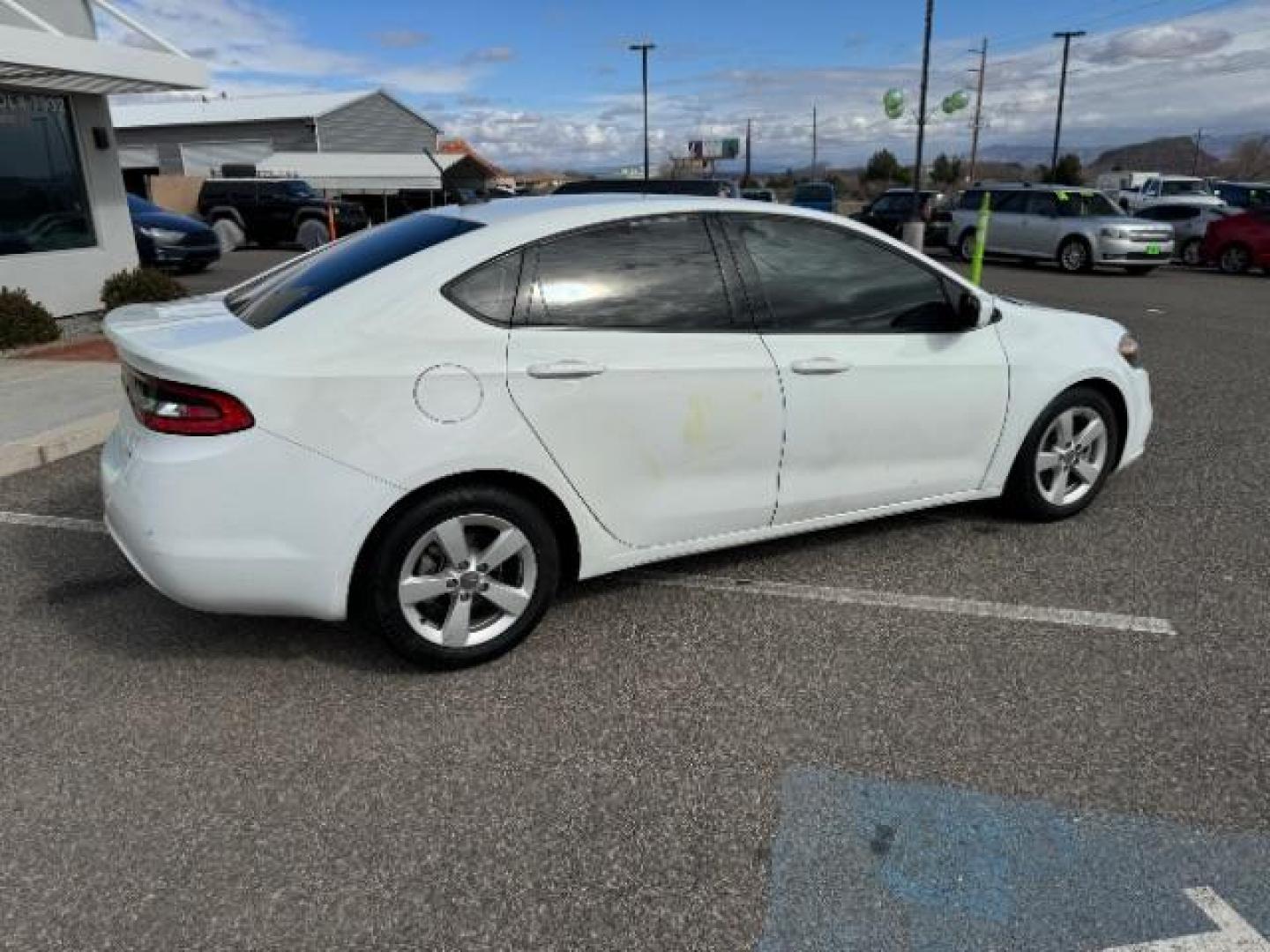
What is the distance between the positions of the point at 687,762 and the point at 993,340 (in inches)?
96.3

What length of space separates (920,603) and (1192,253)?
70.7ft

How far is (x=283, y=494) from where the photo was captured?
2994 mm

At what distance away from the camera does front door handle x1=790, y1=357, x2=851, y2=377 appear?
145 inches

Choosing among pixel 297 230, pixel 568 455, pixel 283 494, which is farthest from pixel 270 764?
pixel 297 230

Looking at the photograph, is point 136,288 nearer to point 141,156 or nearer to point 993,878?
point 993,878

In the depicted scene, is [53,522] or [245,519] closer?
[245,519]

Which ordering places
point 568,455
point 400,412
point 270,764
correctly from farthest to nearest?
point 568,455 → point 400,412 → point 270,764

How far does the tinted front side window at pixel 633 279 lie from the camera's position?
3361mm

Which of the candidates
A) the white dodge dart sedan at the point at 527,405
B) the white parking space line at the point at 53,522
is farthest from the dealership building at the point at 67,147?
the white dodge dart sedan at the point at 527,405

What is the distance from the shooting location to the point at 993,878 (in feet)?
7.89

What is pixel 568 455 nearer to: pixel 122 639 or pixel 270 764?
pixel 270 764

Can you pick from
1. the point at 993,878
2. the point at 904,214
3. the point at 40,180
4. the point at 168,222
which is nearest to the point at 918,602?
the point at 993,878

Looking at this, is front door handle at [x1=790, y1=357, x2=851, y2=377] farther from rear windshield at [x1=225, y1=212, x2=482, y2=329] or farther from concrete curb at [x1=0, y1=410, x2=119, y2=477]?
concrete curb at [x1=0, y1=410, x2=119, y2=477]

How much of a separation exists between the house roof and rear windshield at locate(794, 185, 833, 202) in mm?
24831
